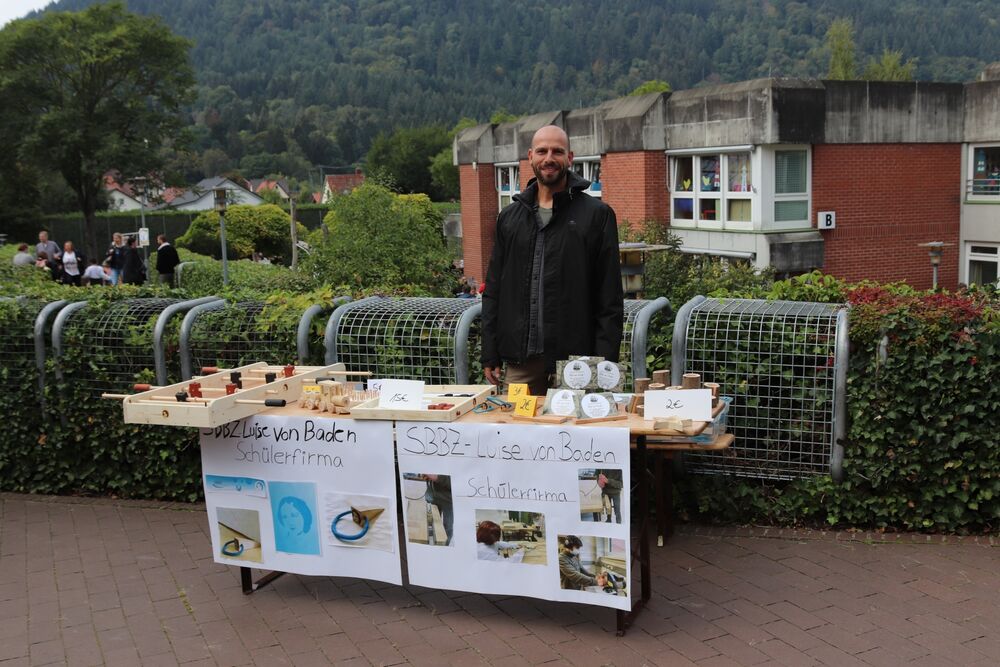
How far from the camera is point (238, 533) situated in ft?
17.7

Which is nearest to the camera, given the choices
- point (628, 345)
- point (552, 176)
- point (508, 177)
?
point (552, 176)

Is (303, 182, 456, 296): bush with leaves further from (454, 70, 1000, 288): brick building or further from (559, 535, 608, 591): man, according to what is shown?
(454, 70, 1000, 288): brick building

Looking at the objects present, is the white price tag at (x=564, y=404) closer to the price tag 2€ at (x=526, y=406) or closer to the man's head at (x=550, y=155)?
the price tag 2€ at (x=526, y=406)

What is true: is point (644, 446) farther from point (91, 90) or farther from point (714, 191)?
point (91, 90)

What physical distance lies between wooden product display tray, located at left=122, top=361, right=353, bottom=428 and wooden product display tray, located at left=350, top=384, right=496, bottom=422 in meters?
0.60

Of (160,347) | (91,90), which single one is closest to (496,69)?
(91,90)

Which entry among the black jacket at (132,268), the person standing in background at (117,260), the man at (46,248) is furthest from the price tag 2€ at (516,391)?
the man at (46,248)

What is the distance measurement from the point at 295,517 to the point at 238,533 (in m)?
0.38

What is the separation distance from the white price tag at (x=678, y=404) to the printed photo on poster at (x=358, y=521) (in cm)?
145

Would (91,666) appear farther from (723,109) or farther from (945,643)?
(723,109)

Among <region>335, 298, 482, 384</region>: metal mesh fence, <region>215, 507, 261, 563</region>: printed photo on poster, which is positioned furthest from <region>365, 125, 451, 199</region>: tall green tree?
<region>215, 507, 261, 563</region>: printed photo on poster

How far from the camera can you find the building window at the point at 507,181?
3132 cm

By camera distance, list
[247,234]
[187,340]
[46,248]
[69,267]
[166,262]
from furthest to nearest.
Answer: [247,234]
[46,248]
[69,267]
[166,262]
[187,340]

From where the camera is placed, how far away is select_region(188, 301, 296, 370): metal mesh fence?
688cm
